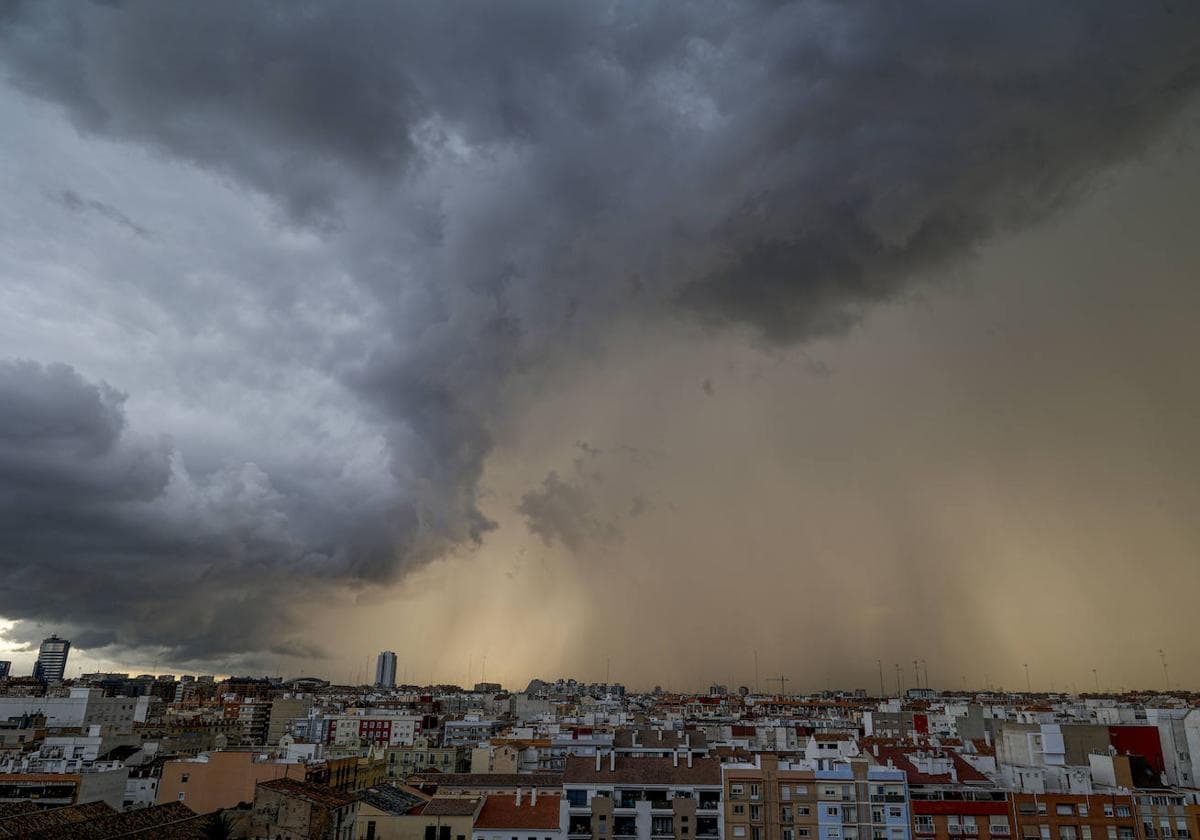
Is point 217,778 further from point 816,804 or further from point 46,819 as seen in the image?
point 816,804

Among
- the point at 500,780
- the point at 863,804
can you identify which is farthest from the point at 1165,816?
the point at 500,780

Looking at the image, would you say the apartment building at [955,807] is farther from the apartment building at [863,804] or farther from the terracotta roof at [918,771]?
the apartment building at [863,804]

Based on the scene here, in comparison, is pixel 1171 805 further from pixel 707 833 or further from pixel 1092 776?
pixel 707 833

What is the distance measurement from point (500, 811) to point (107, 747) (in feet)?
235

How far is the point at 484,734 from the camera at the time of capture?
15262cm

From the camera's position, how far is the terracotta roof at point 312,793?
69.0 metres

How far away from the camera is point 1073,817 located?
248ft

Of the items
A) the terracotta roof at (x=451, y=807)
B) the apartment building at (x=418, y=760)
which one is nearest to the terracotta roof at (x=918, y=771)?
the terracotta roof at (x=451, y=807)

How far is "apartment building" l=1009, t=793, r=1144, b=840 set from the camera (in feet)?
246

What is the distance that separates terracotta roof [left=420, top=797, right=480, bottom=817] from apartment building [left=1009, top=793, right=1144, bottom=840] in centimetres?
4766

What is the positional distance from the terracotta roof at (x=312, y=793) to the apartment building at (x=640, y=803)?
19.1 m

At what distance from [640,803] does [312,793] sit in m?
28.6

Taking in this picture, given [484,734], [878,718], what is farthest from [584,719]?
[878,718]

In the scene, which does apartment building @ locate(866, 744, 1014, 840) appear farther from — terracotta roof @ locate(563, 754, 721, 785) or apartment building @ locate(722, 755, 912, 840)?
terracotta roof @ locate(563, 754, 721, 785)
